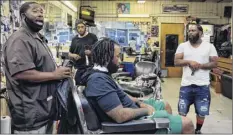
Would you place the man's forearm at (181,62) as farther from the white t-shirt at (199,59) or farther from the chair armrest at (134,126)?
the chair armrest at (134,126)

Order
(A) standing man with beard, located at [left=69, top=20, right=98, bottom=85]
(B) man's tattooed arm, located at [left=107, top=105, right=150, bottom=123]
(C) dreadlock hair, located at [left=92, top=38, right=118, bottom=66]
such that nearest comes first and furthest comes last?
1. (B) man's tattooed arm, located at [left=107, top=105, right=150, bottom=123]
2. (C) dreadlock hair, located at [left=92, top=38, right=118, bottom=66]
3. (A) standing man with beard, located at [left=69, top=20, right=98, bottom=85]

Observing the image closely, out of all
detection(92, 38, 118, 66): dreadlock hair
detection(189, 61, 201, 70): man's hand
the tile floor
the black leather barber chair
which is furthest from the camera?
the tile floor

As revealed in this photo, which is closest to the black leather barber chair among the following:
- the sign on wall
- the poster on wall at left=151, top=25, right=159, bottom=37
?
the poster on wall at left=151, top=25, right=159, bottom=37

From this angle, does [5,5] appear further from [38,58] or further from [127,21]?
[127,21]

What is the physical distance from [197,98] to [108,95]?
1.81m

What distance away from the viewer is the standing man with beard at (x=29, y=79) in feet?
6.41

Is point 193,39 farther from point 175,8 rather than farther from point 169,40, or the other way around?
point 175,8

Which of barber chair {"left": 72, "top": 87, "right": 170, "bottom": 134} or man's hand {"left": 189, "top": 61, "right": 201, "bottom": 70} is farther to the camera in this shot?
man's hand {"left": 189, "top": 61, "right": 201, "bottom": 70}

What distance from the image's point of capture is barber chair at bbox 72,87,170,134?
2061mm

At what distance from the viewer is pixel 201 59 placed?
355 cm

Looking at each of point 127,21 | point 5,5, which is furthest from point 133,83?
point 127,21

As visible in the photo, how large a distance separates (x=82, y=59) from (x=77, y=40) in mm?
350

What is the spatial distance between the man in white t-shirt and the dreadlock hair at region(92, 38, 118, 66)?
5.01 ft

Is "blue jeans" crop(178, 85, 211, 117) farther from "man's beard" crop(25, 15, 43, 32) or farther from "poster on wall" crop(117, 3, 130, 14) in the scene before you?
"poster on wall" crop(117, 3, 130, 14)
